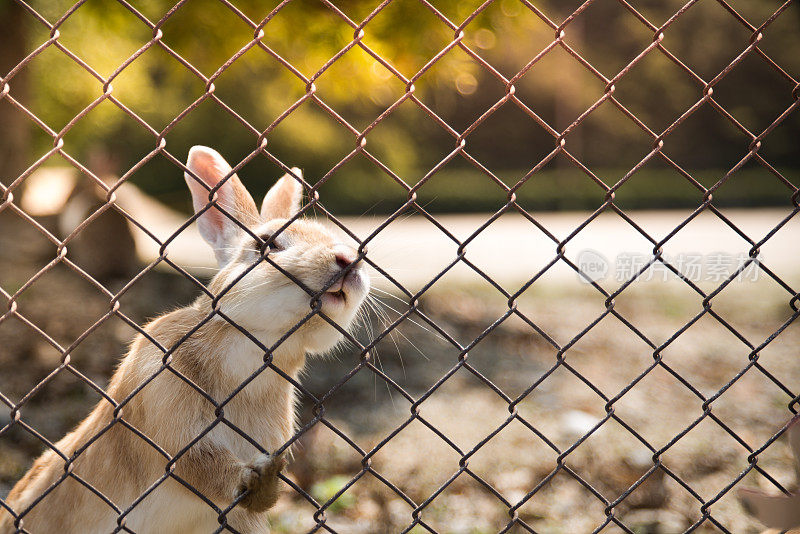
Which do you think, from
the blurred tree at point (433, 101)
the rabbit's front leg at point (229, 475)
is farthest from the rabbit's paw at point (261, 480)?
the blurred tree at point (433, 101)

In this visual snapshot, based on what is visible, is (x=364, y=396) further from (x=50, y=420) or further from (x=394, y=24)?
(x=394, y=24)

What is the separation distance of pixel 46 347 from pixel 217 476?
2.75 metres

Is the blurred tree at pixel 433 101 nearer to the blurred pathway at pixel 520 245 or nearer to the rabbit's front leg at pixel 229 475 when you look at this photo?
the blurred pathway at pixel 520 245

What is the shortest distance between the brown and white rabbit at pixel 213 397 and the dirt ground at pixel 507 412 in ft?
1.11

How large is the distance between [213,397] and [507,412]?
7.56ft

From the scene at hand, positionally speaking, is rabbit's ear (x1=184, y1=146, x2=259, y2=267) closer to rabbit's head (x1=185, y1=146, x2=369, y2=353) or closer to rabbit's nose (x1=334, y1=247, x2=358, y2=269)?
rabbit's head (x1=185, y1=146, x2=369, y2=353)

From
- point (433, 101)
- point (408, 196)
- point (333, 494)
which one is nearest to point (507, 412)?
point (333, 494)

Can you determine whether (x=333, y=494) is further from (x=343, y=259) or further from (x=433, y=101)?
(x=433, y=101)

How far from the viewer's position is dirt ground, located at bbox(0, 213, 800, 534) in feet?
9.93

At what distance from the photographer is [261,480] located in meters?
1.83

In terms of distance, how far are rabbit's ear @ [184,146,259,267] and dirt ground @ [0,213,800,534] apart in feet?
1.67

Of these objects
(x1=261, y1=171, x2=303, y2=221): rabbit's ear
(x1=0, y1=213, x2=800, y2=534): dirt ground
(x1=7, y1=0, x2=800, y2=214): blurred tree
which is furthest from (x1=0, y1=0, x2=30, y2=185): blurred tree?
(x1=261, y1=171, x2=303, y2=221): rabbit's ear

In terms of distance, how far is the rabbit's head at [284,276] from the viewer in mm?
1924

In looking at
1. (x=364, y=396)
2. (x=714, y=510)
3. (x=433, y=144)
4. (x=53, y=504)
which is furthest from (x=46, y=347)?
(x=433, y=144)
